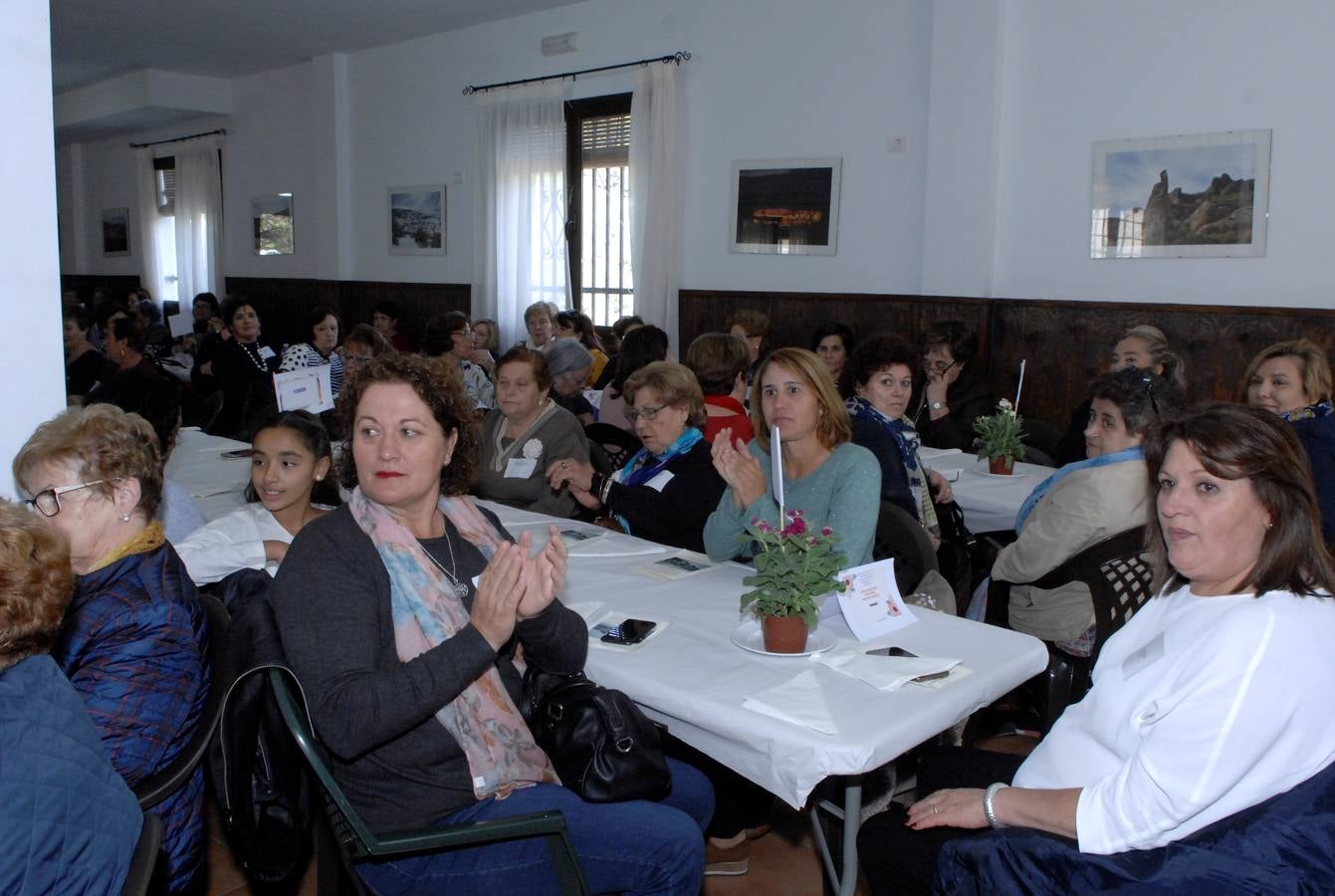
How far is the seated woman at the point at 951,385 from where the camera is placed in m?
5.62

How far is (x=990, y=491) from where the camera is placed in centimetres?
409

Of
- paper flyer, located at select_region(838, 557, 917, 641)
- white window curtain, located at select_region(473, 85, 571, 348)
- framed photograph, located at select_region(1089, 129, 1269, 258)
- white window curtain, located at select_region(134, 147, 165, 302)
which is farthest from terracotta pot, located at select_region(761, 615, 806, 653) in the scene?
white window curtain, located at select_region(134, 147, 165, 302)

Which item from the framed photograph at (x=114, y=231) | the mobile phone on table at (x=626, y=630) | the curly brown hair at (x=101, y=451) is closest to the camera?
the curly brown hair at (x=101, y=451)

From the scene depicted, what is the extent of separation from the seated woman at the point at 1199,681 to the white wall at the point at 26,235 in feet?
6.56

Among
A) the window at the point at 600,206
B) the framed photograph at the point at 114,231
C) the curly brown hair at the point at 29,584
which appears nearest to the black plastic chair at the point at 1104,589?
the curly brown hair at the point at 29,584

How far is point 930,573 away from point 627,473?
1.18 metres

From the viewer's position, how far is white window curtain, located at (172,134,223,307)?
43.0 ft

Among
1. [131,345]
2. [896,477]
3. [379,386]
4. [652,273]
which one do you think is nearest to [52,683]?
[379,386]

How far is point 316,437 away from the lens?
290 centimetres

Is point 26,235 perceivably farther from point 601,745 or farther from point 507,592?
point 601,745

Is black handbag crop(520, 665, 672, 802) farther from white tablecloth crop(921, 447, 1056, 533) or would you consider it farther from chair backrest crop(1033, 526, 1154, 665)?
white tablecloth crop(921, 447, 1056, 533)

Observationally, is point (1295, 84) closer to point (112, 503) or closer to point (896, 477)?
point (896, 477)

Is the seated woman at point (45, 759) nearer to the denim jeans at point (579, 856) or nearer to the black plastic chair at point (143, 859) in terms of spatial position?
the black plastic chair at point (143, 859)

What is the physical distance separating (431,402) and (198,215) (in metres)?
13.1
